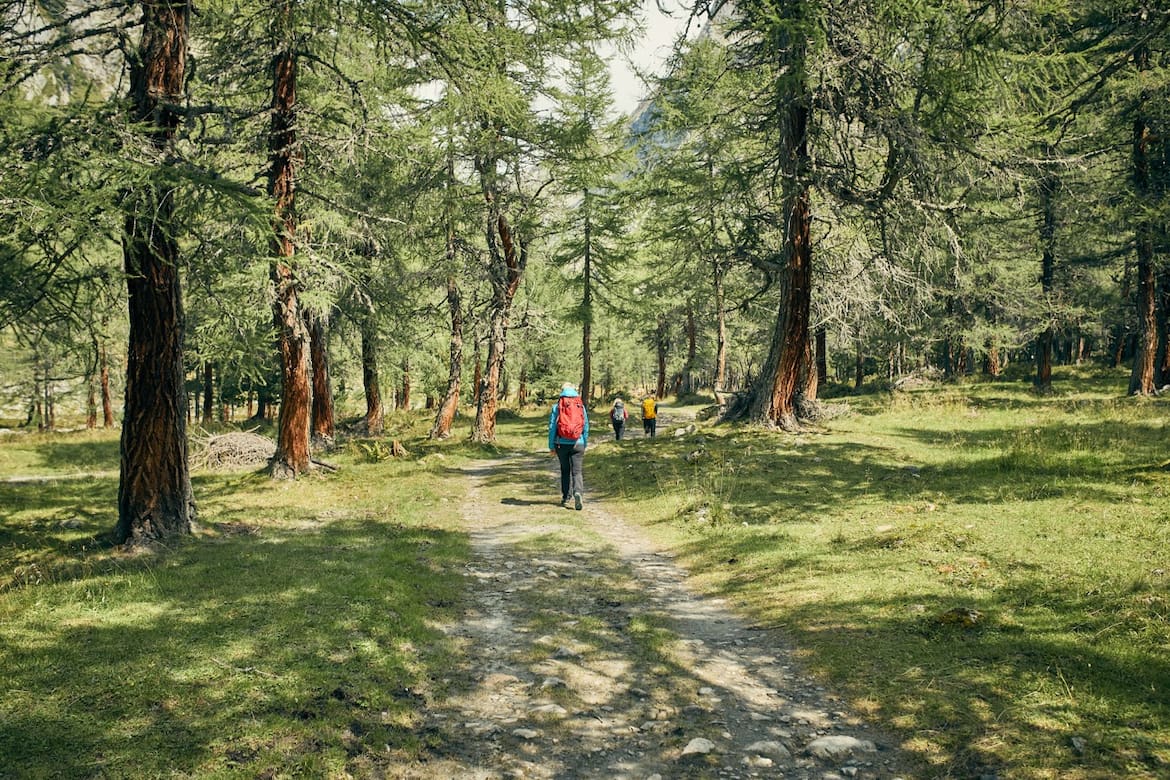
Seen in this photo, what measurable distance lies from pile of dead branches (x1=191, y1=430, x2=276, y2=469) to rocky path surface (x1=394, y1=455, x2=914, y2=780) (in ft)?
39.8

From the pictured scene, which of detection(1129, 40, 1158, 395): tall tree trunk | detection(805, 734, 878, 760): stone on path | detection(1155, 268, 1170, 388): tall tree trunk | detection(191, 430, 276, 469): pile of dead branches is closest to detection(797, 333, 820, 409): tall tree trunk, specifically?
detection(1129, 40, 1158, 395): tall tree trunk

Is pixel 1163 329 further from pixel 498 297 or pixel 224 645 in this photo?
pixel 224 645

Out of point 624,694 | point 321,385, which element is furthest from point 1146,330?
point 321,385

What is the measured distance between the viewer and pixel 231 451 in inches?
698

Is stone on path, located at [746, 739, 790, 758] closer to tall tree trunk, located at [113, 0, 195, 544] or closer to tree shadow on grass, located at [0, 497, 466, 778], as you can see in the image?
tree shadow on grass, located at [0, 497, 466, 778]

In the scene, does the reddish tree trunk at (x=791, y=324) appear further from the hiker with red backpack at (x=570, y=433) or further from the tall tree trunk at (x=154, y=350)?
the tall tree trunk at (x=154, y=350)

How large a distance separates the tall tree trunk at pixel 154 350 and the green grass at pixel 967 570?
7.02 metres

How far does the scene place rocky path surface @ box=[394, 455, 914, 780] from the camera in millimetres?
4113

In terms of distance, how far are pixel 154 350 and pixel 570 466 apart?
6.74 metres

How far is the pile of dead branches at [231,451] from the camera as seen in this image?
17281mm

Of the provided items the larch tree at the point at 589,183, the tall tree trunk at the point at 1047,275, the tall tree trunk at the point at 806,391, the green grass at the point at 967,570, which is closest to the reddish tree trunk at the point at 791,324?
the tall tree trunk at the point at 806,391

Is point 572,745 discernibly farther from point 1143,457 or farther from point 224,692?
point 1143,457

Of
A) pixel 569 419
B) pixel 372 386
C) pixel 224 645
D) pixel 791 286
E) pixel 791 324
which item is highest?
pixel 791 286

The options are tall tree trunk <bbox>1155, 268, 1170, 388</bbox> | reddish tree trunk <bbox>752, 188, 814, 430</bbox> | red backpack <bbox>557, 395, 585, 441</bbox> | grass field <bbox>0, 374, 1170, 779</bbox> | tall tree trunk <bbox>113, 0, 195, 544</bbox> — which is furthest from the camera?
tall tree trunk <bbox>1155, 268, 1170, 388</bbox>
